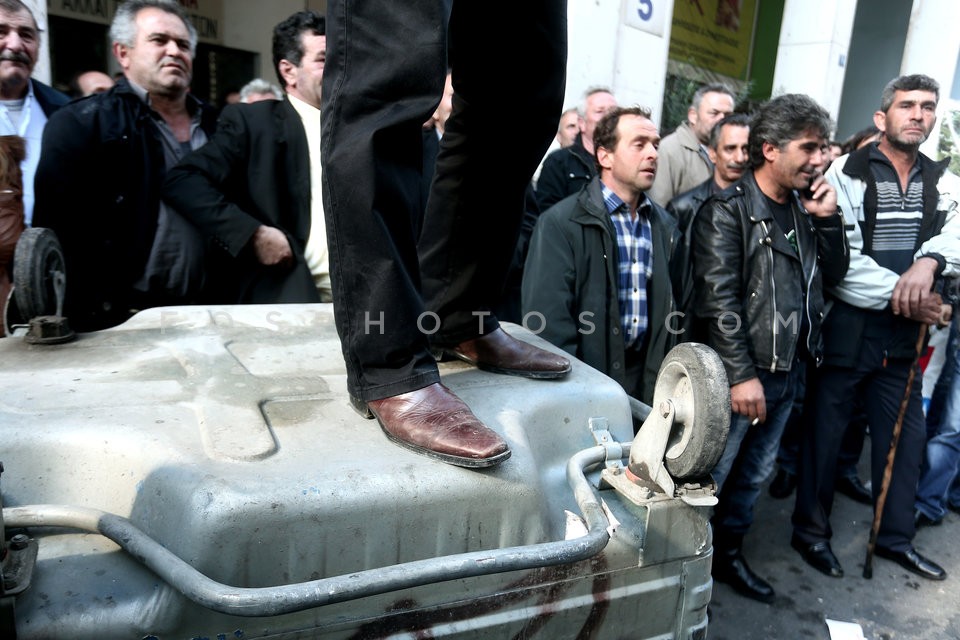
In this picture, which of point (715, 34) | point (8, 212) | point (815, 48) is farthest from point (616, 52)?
point (715, 34)

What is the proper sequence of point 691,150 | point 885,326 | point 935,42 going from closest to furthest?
1. point 885,326
2. point 691,150
3. point 935,42

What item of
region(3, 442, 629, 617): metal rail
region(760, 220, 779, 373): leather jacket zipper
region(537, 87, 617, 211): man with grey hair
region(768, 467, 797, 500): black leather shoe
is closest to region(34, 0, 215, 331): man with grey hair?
region(3, 442, 629, 617): metal rail

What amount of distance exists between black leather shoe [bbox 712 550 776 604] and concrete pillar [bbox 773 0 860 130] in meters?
9.84

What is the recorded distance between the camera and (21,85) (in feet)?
11.0

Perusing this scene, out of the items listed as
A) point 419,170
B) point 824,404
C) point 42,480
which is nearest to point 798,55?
point 824,404

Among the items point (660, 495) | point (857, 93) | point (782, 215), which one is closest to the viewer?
point (660, 495)

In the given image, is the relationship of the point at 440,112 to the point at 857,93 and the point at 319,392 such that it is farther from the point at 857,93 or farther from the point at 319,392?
the point at 857,93

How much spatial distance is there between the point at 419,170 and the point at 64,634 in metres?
1.07

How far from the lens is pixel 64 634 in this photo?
109 cm

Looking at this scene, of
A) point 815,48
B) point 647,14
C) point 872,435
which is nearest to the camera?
point 872,435

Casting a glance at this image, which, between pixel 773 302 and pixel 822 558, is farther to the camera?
pixel 822 558

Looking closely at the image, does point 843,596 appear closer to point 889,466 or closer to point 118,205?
point 889,466

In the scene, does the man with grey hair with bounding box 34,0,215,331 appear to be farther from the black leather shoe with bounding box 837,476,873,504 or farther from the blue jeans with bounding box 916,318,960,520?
the blue jeans with bounding box 916,318,960,520

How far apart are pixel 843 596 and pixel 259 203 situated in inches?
133
